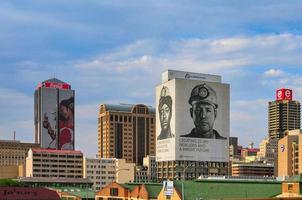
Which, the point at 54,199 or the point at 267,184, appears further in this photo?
the point at 54,199

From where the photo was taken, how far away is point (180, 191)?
5679 inches

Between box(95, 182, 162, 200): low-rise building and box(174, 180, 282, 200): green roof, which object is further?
box(95, 182, 162, 200): low-rise building

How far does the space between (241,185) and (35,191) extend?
58.3 meters

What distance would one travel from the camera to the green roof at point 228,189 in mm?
143875

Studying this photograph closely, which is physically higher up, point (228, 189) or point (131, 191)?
point (228, 189)

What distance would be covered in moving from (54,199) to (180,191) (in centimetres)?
4653

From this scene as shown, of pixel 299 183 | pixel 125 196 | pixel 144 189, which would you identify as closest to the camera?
pixel 299 183

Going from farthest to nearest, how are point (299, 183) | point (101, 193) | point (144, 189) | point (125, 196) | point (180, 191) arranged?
1. point (101, 193)
2. point (125, 196)
3. point (144, 189)
4. point (180, 191)
5. point (299, 183)

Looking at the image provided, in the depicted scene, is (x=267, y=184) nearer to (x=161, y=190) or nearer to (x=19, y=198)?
(x=161, y=190)

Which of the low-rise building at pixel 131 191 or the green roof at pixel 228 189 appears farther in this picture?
the low-rise building at pixel 131 191

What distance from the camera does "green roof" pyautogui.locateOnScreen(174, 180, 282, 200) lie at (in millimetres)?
143875

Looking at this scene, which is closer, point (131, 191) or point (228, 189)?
point (228, 189)

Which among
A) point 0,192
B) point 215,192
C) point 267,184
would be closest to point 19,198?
point 0,192

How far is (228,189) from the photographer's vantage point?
148125mm
